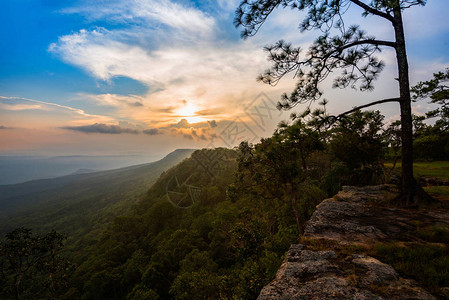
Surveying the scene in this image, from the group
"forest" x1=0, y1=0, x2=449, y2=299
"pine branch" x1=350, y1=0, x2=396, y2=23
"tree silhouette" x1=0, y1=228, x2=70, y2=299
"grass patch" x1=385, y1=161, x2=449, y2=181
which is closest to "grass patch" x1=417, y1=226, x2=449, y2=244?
"forest" x1=0, y1=0, x2=449, y2=299

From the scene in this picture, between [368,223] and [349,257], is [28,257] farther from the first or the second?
[368,223]

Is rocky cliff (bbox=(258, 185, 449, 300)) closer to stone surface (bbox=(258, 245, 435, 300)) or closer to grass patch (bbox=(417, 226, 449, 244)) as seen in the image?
stone surface (bbox=(258, 245, 435, 300))

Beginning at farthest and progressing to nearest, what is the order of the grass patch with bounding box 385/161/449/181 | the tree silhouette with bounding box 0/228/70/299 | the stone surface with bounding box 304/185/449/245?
the tree silhouette with bounding box 0/228/70/299
the grass patch with bounding box 385/161/449/181
the stone surface with bounding box 304/185/449/245

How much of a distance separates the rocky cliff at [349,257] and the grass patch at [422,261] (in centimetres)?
14

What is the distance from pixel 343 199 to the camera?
6379 millimetres

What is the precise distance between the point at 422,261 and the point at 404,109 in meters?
4.46

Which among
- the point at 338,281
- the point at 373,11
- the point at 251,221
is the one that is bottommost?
the point at 251,221

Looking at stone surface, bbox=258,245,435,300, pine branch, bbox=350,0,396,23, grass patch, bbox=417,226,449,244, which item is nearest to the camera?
stone surface, bbox=258,245,435,300

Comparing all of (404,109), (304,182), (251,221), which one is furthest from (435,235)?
(304,182)

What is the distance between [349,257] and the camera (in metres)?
3.01

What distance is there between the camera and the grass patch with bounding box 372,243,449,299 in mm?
2299

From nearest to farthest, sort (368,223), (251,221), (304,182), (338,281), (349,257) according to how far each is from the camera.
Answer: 1. (338,281)
2. (349,257)
3. (368,223)
4. (251,221)
5. (304,182)

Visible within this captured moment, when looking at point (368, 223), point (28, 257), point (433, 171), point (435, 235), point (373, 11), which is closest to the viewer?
point (435, 235)

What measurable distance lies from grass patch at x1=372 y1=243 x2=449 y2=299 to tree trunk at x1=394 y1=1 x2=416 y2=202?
2863 millimetres
